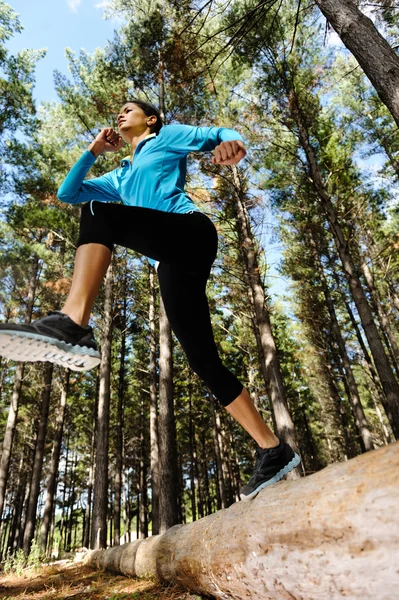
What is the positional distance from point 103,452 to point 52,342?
10.6 metres

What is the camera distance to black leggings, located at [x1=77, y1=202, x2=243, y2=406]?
1.76m

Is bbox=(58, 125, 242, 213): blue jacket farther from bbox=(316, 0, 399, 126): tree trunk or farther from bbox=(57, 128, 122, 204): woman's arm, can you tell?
bbox=(316, 0, 399, 126): tree trunk

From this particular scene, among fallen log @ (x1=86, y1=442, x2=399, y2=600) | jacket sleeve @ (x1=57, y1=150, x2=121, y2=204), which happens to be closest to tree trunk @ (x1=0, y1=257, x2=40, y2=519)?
jacket sleeve @ (x1=57, y1=150, x2=121, y2=204)

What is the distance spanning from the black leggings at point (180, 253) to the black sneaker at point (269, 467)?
16.2 inches

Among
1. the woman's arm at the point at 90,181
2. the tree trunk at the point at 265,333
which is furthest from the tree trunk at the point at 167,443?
the woman's arm at the point at 90,181

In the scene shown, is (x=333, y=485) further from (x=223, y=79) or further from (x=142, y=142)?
(x=223, y=79)

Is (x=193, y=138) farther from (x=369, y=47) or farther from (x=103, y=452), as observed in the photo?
(x=103, y=452)

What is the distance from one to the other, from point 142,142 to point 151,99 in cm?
1004

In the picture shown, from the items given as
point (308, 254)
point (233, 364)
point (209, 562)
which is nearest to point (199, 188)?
point (308, 254)

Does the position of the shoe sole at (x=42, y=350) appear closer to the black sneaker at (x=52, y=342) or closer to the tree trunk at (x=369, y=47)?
the black sneaker at (x=52, y=342)

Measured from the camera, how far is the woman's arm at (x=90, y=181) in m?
2.14

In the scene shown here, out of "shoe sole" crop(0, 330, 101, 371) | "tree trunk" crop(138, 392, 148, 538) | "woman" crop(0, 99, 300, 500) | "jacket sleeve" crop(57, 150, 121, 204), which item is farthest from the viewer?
"tree trunk" crop(138, 392, 148, 538)

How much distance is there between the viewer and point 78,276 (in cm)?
170

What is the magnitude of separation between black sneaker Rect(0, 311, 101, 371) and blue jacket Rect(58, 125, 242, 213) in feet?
2.67
